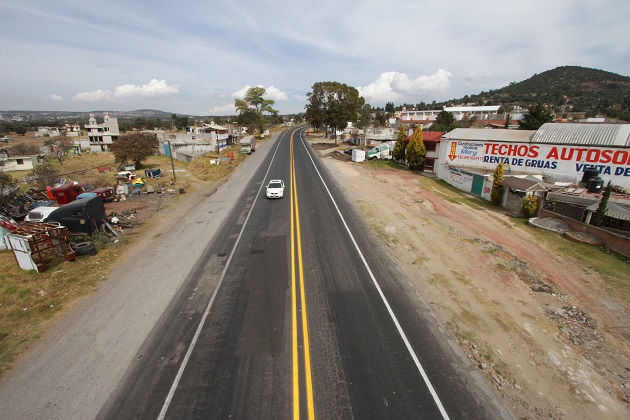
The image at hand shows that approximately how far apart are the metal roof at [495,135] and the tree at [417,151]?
3.85 meters

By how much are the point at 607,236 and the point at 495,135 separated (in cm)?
1903

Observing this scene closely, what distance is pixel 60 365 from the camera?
8.16 meters

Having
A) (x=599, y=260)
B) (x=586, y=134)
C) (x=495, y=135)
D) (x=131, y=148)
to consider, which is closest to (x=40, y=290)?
(x=599, y=260)

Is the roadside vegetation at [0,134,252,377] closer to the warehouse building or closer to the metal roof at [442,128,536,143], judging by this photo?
the warehouse building

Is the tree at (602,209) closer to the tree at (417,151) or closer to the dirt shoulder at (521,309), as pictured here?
the dirt shoulder at (521,309)

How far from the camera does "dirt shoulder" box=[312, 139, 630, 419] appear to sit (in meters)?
7.62

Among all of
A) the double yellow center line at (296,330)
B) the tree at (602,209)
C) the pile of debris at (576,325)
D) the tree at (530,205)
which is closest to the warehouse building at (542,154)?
the tree at (530,205)

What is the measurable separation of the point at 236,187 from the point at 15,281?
60.6ft

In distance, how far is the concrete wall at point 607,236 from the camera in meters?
15.9

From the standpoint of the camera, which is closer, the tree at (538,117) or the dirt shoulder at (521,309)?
the dirt shoulder at (521,309)

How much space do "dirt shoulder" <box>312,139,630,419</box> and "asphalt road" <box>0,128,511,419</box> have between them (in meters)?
0.95

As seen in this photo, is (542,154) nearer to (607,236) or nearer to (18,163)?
(607,236)

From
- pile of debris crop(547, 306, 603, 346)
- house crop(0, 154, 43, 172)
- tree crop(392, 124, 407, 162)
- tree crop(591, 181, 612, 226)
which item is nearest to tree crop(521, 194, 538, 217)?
tree crop(591, 181, 612, 226)

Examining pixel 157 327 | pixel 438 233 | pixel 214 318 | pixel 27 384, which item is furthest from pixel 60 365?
pixel 438 233
